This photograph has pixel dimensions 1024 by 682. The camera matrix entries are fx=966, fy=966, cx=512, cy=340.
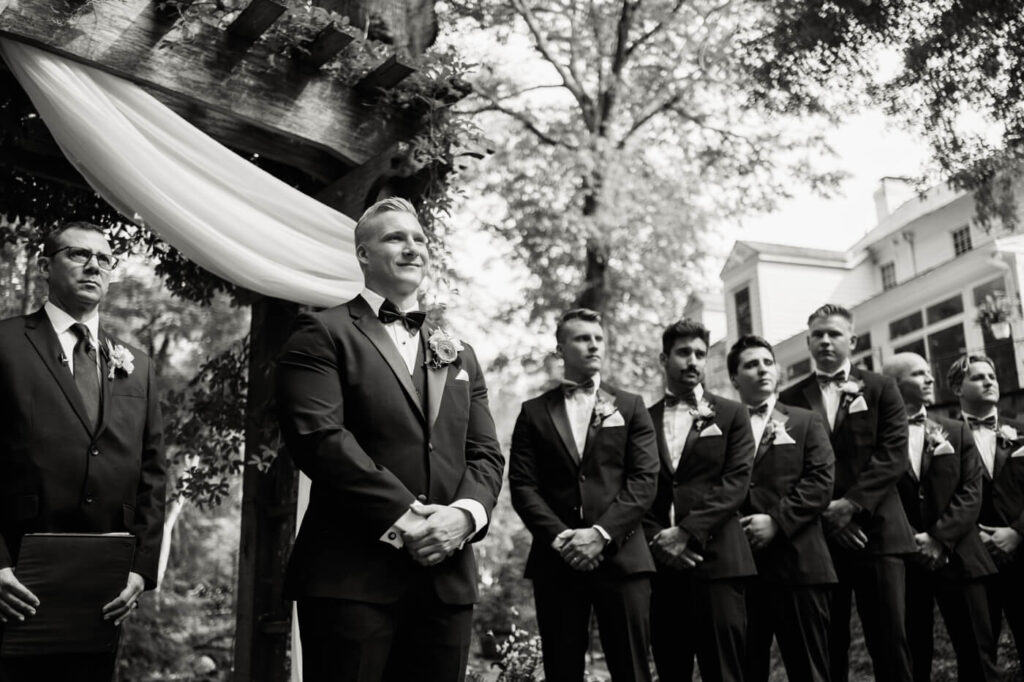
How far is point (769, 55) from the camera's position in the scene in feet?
22.9

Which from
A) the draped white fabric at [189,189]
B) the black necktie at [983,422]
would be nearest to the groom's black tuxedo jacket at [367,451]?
the draped white fabric at [189,189]

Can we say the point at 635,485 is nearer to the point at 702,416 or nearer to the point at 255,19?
the point at 702,416

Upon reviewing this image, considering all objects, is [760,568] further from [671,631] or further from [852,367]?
[852,367]

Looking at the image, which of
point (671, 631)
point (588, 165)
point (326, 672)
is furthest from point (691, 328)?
point (588, 165)

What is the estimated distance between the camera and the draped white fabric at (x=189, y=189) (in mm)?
4352

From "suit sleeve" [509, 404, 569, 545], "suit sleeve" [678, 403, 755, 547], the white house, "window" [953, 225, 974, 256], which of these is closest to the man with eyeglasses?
"suit sleeve" [509, 404, 569, 545]

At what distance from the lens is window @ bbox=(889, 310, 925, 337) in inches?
808

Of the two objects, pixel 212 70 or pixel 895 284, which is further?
pixel 895 284

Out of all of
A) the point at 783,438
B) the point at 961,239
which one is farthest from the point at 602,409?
the point at 961,239

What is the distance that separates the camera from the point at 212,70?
4.74 meters

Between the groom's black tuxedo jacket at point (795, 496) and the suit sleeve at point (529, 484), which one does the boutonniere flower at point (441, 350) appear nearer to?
the suit sleeve at point (529, 484)

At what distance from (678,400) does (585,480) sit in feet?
2.76

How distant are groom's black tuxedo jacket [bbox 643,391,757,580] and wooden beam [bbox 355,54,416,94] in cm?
229

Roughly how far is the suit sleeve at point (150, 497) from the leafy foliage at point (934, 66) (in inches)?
196
